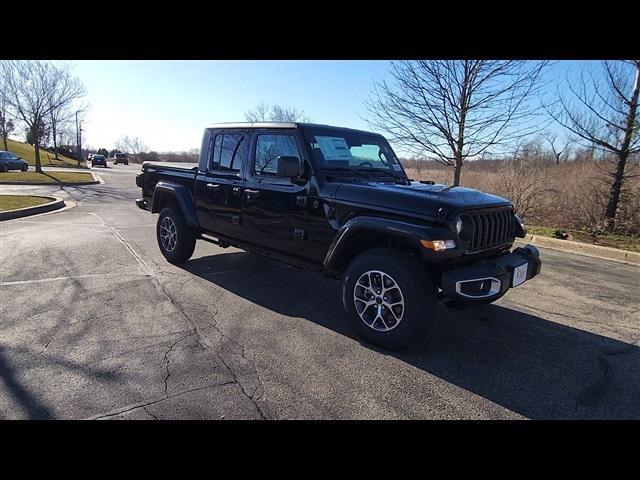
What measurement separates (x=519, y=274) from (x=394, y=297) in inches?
45.9

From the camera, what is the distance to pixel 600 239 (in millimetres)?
8539

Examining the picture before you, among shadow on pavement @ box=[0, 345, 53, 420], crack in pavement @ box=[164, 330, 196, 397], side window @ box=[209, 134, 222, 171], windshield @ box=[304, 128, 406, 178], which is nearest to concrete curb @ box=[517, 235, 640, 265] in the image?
windshield @ box=[304, 128, 406, 178]

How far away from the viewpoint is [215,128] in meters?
5.22

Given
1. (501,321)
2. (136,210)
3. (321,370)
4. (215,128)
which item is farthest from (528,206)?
(136,210)

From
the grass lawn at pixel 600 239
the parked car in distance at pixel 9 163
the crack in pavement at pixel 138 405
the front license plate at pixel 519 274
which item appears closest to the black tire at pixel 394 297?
the front license plate at pixel 519 274

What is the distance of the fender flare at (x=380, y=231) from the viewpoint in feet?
9.90

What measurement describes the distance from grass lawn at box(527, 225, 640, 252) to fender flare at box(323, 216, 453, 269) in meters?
6.93

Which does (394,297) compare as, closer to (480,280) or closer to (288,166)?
(480,280)

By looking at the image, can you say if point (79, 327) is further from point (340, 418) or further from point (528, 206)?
point (528, 206)

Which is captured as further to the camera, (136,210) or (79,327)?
(136,210)

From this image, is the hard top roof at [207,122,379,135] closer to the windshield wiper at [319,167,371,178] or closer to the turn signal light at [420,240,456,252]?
the windshield wiper at [319,167,371,178]

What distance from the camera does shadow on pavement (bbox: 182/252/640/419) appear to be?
2654mm

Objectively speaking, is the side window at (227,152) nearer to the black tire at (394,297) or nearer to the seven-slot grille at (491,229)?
the black tire at (394,297)
